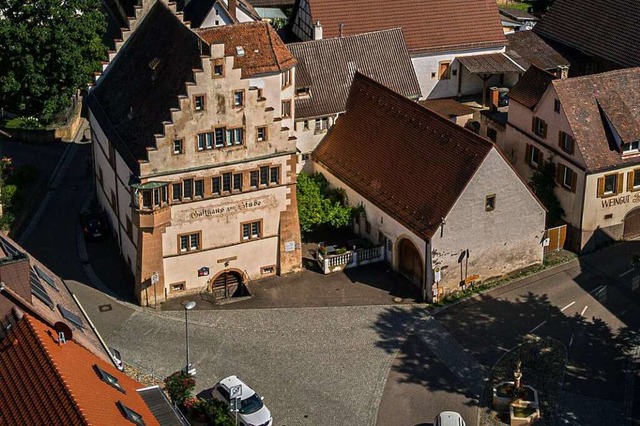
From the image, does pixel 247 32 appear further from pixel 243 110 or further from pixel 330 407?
pixel 330 407

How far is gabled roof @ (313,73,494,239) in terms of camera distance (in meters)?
74.9

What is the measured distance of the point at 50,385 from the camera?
48312 millimetres

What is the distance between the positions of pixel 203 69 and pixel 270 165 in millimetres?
8458

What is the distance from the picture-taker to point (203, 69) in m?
70.2

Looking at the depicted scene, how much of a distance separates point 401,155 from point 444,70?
81.7 ft

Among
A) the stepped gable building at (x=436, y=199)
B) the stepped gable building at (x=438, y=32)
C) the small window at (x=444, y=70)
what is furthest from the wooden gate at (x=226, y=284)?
the small window at (x=444, y=70)

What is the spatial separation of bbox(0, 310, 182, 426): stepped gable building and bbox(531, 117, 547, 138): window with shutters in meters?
39.4

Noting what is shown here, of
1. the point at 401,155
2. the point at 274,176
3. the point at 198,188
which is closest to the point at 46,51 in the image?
the point at 198,188

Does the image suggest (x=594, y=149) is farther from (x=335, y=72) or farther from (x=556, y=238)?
(x=335, y=72)

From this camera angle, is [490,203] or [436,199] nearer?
[436,199]

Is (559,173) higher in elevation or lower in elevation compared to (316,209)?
higher

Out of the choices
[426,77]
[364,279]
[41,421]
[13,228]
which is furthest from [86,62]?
[41,421]

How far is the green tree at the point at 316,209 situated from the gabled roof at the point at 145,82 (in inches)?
502

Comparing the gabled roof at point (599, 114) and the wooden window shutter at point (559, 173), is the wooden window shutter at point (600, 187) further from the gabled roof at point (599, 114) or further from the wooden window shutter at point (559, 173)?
the wooden window shutter at point (559, 173)
